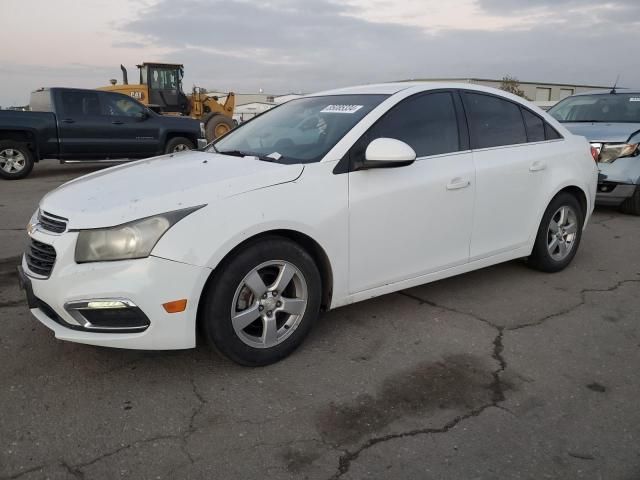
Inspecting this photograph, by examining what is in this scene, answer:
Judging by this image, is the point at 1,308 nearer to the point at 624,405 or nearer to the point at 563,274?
the point at 624,405

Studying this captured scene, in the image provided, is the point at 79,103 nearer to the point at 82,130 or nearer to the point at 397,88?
the point at 82,130

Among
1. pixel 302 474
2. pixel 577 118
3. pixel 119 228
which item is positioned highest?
pixel 577 118

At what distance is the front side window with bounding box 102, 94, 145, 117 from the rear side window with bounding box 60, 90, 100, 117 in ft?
0.61

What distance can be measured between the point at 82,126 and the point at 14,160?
4.82ft

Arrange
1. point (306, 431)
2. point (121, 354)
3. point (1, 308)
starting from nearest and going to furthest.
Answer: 1. point (306, 431)
2. point (121, 354)
3. point (1, 308)

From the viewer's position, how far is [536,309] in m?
3.96

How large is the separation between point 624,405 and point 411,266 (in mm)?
1432

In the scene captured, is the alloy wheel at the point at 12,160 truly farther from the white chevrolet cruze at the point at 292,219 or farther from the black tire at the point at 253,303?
the black tire at the point at 253,303

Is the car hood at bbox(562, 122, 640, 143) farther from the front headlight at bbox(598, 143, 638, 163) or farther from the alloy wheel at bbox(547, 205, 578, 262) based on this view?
the alloy wheel at bbox(547, 205, 578, 262)

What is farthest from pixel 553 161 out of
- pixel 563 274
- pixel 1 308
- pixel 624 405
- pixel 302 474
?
pixel 1 308

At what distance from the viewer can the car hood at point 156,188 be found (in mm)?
2658

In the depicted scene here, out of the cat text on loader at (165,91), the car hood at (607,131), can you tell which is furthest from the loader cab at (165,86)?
the car hood at (607,131)

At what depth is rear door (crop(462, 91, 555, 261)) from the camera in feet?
12.8

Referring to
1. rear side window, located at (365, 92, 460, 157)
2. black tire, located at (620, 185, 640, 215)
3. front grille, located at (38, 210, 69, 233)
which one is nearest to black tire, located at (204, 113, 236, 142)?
black tire, located at (620, 185, 640, 215)
